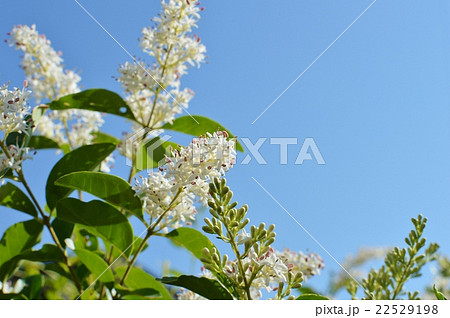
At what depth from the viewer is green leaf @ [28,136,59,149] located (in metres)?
2.44

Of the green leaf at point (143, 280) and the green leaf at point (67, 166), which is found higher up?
the green leaf at point (67, 166)

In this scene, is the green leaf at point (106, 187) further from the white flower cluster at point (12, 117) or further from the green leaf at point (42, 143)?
the green leaf at point (42, 143)

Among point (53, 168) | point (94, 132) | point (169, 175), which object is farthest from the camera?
point (94, 132)

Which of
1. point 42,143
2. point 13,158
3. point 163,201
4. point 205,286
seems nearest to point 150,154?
point 163,201

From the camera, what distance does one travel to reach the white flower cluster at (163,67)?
2283mm

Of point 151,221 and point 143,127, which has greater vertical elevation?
point 143,127

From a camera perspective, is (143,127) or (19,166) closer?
(19,166)

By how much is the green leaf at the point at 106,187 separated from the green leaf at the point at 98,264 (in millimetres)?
211

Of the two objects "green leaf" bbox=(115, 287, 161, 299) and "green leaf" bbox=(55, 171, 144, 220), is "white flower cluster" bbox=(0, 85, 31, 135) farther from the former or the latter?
"green leaf" bbox=(115, 287, 161, 299)

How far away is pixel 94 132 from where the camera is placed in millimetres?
2746

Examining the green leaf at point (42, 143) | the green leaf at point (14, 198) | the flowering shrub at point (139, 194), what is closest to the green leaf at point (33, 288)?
the flowering shrub at point (139, 194)
